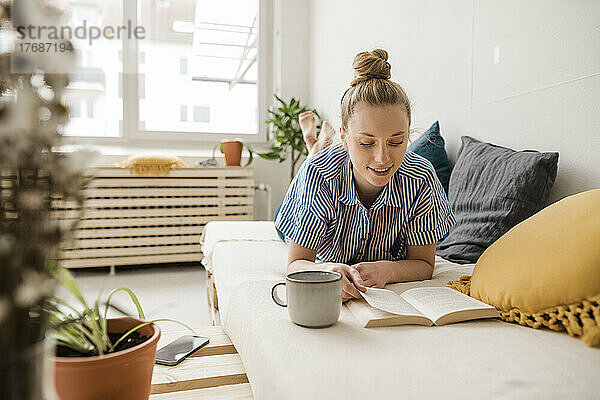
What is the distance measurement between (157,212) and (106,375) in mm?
2926

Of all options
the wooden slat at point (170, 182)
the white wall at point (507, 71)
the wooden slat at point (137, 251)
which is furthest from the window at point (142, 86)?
the white wall at point (507, 71)

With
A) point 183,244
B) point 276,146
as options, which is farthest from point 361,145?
point 276,146

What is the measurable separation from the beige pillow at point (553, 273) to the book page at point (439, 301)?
5cm

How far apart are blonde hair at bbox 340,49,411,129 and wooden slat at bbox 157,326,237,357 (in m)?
0.66

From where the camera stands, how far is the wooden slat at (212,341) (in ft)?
3.57

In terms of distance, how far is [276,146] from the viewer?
13.3 ft

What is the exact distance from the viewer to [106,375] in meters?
0.62

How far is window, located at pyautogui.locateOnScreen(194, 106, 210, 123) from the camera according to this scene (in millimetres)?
4121

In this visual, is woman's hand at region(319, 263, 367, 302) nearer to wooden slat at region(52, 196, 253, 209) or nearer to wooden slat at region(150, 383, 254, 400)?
wooden slat at region(150, 383, 254, 400)

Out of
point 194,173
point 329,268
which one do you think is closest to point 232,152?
point 194,173

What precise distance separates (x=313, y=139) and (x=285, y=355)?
5.62 ft

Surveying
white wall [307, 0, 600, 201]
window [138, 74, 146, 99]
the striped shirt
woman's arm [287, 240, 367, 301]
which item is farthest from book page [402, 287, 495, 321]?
window [138, 74, 146, 99]

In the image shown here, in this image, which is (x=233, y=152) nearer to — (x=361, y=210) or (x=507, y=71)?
(x=507, y=71)

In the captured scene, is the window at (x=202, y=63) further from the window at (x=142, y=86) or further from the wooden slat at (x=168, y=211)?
the wooden slat at (x=168, y=211)
